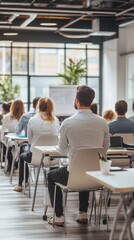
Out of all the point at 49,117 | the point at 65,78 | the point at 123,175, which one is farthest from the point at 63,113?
the point at 123,175

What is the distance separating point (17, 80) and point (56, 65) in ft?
4.07

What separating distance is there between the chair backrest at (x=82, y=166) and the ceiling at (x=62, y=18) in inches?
225

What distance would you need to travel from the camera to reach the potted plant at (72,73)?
14453 millimetres

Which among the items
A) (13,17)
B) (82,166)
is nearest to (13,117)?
(13,17)

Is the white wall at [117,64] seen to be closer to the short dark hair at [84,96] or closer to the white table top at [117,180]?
the short dark hair at [84,96]

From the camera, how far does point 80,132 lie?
4887 millimetres

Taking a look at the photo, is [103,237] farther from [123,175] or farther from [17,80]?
[17,80]

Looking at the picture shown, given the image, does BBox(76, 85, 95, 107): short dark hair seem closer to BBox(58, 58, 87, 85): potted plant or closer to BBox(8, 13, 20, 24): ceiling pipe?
BBox(8, 13, 20, 24): ceiling pipe

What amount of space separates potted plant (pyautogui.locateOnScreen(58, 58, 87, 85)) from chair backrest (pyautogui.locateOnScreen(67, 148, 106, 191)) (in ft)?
32.0

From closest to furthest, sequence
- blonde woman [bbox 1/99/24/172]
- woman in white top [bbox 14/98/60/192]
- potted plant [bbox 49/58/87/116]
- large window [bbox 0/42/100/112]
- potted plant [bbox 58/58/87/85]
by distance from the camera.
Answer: woman in white top [bbox 14/98/60/192]
blonde woman [bbox 1/99/24/172]
potted plant [bbox 49/58/87/116]
potted plant [bbox 58/58/87/85]
large window [bbox 0/42/100/112]

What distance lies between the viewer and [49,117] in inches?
274

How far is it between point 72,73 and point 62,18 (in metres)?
1.73

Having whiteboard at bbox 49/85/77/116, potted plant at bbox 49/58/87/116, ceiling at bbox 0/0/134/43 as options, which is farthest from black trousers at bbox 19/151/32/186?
whiteboard at bbox 49/85/77/116

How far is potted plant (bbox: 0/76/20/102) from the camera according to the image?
1411 cm
